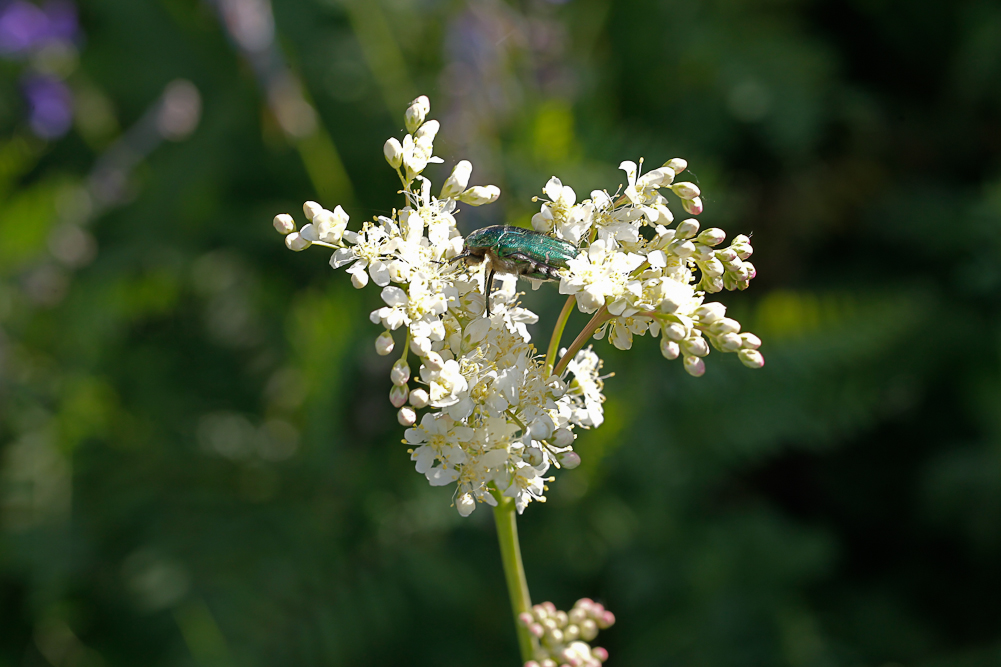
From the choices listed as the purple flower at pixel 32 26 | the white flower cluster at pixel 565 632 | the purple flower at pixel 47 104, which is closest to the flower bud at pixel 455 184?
the white flower cluster at pixel 565 632

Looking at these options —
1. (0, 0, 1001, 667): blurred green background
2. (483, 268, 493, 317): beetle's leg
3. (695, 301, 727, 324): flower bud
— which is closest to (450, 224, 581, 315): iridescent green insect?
(483, 268, 493, 317): beetle's leg

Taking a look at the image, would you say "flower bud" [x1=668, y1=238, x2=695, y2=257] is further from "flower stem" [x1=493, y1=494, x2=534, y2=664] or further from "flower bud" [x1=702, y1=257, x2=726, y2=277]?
"flower stem" [x1=493, y1=494, x2=534, y2=664]

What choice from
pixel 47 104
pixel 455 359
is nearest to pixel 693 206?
pixel 455 359

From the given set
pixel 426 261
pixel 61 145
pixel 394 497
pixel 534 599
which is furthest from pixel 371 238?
pixel 61 145

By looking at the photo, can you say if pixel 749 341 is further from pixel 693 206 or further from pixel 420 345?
pixel 420 345

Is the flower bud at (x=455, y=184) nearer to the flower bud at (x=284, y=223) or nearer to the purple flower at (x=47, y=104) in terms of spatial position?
the flower bud at (x=284, y=223)
